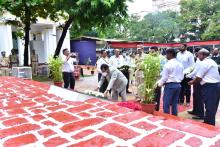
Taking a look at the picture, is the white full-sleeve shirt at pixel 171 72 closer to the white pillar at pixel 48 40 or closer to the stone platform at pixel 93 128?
the stone platform at pixel 93 128

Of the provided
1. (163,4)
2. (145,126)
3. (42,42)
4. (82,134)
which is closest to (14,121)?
(82,134)

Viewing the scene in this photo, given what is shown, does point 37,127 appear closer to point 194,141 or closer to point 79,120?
point 79,120

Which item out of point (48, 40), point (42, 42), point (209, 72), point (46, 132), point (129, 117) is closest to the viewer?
point (46, 132)

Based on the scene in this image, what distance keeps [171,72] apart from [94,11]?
4746mm

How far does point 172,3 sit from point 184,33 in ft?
124

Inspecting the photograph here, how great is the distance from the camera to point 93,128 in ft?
6.10

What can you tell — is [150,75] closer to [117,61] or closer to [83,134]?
[83,134]

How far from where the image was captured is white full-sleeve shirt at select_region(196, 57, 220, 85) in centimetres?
475

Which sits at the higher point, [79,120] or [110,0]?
[110,0]

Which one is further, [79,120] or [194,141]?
[79,120]

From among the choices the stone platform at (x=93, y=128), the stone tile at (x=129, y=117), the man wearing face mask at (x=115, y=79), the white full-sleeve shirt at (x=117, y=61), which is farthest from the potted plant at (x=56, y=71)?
the stone tile at (x=129, y=117)

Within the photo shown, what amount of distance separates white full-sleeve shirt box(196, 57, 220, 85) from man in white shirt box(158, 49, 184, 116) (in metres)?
0.38

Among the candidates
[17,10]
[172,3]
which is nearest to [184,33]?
[17,10]

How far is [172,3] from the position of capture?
69.0 meters
